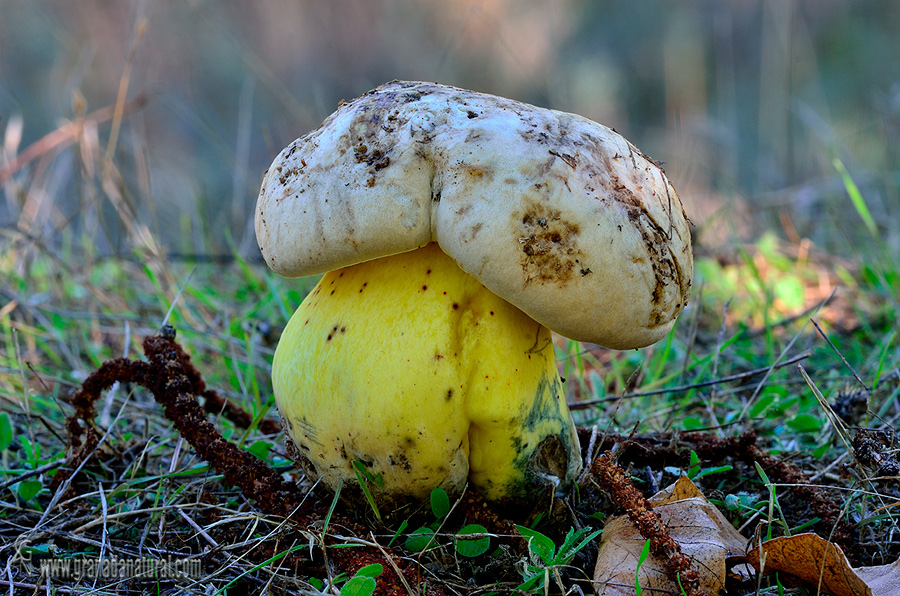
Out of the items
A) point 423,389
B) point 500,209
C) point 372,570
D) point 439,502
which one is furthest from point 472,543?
point 500,209

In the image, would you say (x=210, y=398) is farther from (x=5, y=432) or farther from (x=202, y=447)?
(x=5, y=432)

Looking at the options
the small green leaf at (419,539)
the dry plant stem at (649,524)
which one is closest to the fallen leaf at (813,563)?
the dry plant stem at (649,524)

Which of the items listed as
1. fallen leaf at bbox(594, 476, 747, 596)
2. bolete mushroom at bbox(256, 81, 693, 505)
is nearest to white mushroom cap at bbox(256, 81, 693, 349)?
bolete mushroom at bbox(256, 81, 693, 505)

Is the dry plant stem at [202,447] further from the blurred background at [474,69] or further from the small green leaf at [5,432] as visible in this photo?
the blurred background at [474,69]

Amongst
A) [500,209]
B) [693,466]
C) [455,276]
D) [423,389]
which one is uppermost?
[500,209]

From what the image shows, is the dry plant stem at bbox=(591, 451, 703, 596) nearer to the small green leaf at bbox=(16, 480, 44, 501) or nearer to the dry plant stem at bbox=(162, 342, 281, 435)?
the dry plant stem at bbox=(162, 342, 281, 435)

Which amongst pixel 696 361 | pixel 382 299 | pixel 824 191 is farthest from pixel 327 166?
pixel 824 191

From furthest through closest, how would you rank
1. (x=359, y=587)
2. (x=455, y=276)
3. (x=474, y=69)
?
1. (x=474, y=69)
2. (x=455, y=276)
3. (x=359, y=587)
